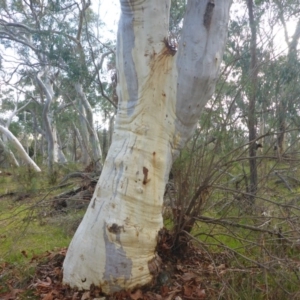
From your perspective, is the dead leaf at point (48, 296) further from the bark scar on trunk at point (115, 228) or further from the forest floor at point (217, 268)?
the bark scar on trunk at point (115, 228)

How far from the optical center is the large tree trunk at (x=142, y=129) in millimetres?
2652

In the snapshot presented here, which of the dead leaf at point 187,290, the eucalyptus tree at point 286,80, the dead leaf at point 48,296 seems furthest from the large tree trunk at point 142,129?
the eucalyptus tree at point 286,80

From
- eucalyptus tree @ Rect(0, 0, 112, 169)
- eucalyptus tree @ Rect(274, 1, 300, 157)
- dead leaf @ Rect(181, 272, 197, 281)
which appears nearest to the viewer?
dead leaf @ Rect(181, 272, 197, 281)

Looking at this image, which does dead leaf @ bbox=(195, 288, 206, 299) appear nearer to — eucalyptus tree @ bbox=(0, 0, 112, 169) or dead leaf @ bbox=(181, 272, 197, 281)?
dead leaf @ bbox=(181, 272, 197, 281)

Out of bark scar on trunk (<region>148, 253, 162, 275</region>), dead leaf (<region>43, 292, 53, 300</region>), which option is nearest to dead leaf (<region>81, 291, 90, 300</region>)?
dead leaf (<region>43, 292, 53, 300</region>)

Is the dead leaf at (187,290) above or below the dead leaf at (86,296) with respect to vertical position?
above

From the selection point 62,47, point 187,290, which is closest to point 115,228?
point 187,290

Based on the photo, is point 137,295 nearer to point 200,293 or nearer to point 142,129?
point 200,293

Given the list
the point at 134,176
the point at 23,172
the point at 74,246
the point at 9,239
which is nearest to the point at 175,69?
the point at 134,176

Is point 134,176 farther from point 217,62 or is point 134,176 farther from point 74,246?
point 217,62

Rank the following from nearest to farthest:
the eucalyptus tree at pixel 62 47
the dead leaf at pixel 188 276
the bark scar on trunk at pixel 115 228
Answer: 1. the bark scar on trunk at pixel 115 228
2. the dead leaf at pixel 188 276
3. the eucalyptus tree at pixel 62 47

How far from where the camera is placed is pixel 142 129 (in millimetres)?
2717

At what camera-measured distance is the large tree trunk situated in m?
2.65

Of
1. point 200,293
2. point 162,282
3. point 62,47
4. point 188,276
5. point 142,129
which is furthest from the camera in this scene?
point 62,47
